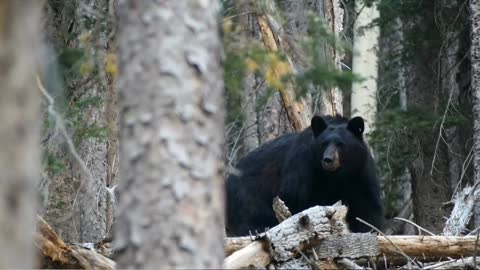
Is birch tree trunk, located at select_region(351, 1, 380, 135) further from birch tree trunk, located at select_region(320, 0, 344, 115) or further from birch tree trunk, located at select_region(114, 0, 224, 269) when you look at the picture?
birch tree trunk, located at select_region(114, 0, 224, 269)

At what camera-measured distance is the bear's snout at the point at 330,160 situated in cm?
1206

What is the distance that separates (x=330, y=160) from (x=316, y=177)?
1.83 feet

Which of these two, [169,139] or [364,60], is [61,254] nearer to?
[169,139]

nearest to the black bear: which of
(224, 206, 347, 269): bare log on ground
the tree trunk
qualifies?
the tree trunk

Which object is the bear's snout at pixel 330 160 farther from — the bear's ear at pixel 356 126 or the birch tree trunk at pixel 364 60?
the birch tree trunk at pixel 364 60

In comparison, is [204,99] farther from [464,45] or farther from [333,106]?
[464,45]

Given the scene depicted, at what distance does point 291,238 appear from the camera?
28.7ft

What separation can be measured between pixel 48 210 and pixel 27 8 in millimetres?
9114

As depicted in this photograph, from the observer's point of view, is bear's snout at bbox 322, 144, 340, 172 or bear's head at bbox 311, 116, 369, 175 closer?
bear's snout at bbox 322, 144, 340, 172

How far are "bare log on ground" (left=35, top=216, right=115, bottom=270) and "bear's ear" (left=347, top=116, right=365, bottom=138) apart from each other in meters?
4.98

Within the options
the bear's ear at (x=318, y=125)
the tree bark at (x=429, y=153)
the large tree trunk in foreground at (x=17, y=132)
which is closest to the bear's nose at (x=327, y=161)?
the bear's ear at (x=318, y=125)

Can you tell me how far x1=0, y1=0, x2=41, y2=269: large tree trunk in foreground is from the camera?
483cm

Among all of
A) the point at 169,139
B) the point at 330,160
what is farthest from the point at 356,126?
the point at 169,139

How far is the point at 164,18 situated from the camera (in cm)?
577
